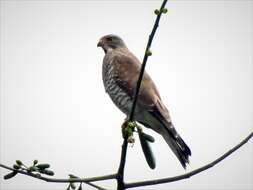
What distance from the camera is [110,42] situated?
834 cm

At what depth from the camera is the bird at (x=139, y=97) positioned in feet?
17.6

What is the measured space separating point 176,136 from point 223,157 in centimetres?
271

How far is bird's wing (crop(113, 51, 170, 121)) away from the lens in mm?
6008

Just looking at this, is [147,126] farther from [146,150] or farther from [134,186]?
[134,186]

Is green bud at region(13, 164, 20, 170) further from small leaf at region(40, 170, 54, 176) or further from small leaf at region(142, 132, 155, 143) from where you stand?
small leaf at region(142, 132, 155, 143)

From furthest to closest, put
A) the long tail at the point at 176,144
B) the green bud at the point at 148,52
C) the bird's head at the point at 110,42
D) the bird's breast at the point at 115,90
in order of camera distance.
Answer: the bird's head at the point at 110,42 → the bird's breast at the point at 115,90 → the long tail at the point at 176,144 → the green bud at the point at 148,52

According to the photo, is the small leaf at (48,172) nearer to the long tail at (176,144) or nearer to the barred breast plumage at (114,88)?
the long tail at (176,144)

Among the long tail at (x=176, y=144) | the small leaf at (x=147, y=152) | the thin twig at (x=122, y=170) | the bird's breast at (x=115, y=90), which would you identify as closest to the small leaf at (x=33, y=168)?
the thin twig at (x=122, y=170)

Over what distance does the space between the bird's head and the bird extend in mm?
586

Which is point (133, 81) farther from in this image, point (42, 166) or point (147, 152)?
point (42, 166)

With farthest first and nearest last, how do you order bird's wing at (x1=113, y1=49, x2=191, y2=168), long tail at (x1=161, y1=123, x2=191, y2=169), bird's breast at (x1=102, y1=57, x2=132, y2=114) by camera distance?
bird's breast at (x1=102, y1=57, x2=132, y2=114)
bird's wing at (x1=113, y1=49, x2=191, y2=168)
long tail at (x1=161, y1=123, x2=191, y2=169)

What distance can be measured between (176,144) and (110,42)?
3.64 m

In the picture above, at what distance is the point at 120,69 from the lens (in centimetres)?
682

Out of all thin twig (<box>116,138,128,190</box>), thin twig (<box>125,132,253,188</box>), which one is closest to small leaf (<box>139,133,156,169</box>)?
thin twig (<box>116,138,128,190</box>)
